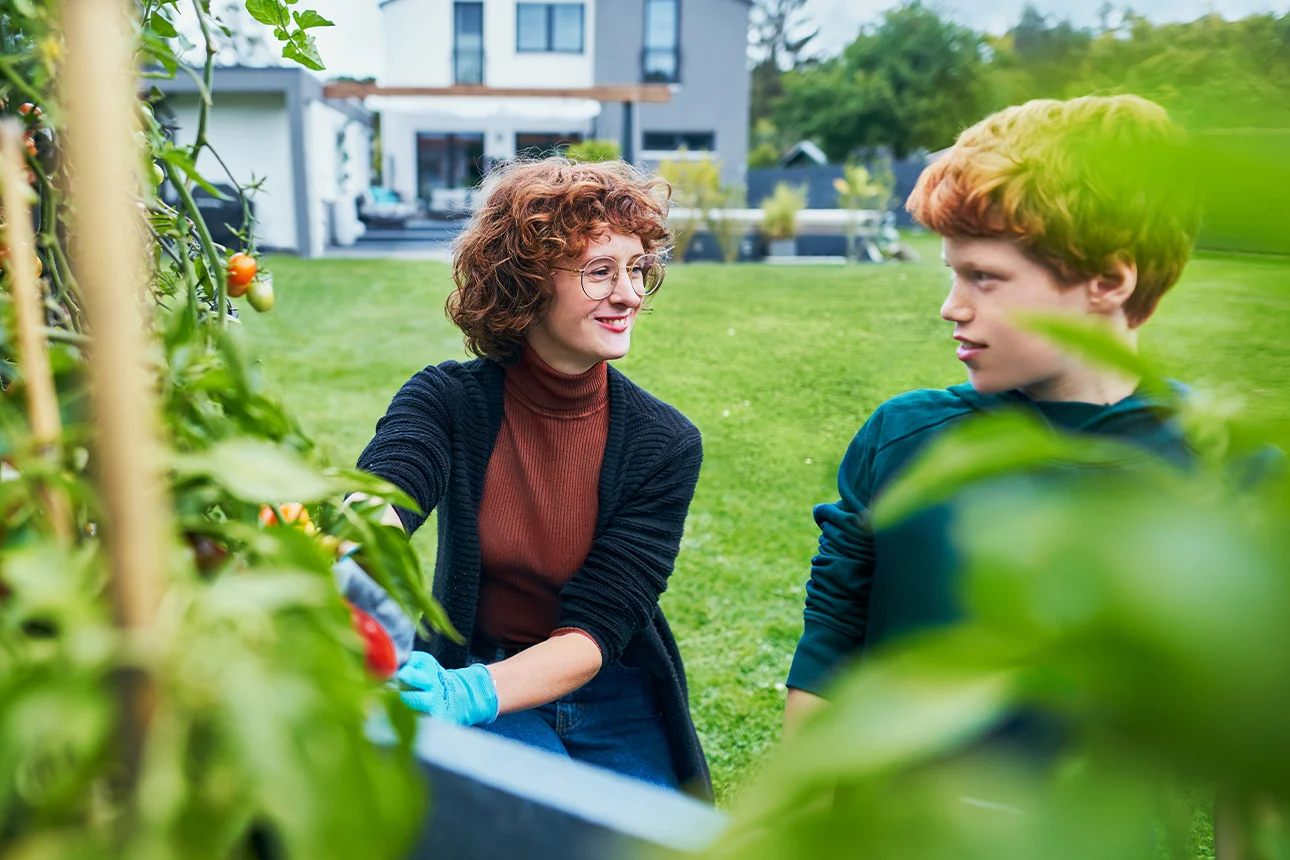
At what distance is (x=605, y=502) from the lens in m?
1.75

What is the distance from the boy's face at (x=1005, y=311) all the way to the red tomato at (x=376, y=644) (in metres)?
0.90

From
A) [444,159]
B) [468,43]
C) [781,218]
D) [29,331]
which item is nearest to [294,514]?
[29,331]

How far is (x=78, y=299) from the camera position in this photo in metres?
0.90

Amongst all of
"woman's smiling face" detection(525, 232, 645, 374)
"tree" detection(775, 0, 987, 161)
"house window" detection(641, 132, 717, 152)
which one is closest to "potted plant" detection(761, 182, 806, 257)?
"house window" detection(641, 132, 717, 152)

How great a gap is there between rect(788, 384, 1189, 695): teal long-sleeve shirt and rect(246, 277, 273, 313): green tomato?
76 cm

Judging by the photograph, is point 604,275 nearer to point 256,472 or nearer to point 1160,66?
point 256,472

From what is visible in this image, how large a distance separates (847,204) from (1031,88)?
1330cm

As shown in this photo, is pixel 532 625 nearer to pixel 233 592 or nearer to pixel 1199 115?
pixel 233 592

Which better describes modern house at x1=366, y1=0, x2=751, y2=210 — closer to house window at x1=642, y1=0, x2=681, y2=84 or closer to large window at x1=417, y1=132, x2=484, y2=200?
house window at x1=642, y1=0, x2=681, y2=84

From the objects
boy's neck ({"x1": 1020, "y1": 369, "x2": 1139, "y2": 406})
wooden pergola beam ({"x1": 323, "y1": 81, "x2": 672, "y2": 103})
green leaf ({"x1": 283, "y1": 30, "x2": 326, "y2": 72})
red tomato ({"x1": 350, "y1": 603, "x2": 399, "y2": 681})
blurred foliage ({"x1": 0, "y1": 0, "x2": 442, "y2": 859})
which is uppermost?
wooden pergola beam ({"x1": 323, "y1": 81, "x2": 672, "y2": 103})

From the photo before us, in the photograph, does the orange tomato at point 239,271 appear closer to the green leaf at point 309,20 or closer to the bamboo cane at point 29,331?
the green leaf at point 309,20

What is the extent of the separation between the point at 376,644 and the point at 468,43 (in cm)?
2257

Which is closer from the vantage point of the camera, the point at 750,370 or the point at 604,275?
the point at 604,275

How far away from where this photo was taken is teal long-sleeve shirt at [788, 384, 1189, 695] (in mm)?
1235
